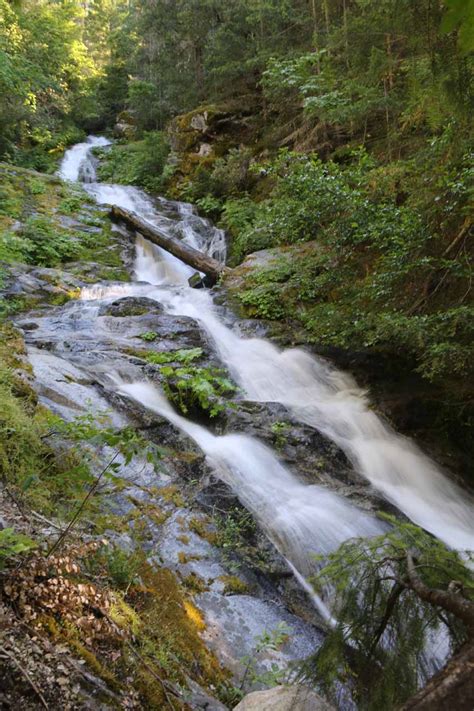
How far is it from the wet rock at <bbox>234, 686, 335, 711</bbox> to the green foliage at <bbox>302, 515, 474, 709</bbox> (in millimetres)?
235

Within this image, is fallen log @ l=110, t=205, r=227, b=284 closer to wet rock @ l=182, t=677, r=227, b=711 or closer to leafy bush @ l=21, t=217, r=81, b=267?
leafy bush @ l=21, t=217, r=81, b=267

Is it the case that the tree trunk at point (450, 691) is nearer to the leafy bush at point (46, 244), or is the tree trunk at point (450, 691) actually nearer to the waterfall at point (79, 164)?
the leafy bush at point (46, 244)

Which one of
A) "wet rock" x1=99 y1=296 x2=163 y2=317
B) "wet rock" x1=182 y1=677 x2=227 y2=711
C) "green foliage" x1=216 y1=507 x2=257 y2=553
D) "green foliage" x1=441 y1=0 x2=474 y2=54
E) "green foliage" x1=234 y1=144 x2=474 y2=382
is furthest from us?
"wet rock" x1=99 y1=296 x2=163 y2=317

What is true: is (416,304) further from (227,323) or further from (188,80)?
(188,80)

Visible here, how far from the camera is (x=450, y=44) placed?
3.31m

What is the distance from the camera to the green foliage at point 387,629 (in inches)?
69.8

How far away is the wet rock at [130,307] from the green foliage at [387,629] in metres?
8.13

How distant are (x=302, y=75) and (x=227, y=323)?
5.83 m

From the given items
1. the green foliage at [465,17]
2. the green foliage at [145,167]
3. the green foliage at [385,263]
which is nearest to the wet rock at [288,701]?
the green foliage at [465,17]

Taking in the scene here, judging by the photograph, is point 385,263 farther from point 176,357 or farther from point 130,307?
point 130,307

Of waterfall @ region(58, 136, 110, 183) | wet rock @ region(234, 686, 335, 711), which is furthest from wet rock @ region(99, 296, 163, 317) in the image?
waterfall @ region(58, 136, 110, 183)

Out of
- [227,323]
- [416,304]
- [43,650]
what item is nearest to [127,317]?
[227,323]

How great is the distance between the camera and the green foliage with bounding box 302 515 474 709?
1772 mm

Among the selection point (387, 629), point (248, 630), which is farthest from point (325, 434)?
point (387, 629)
